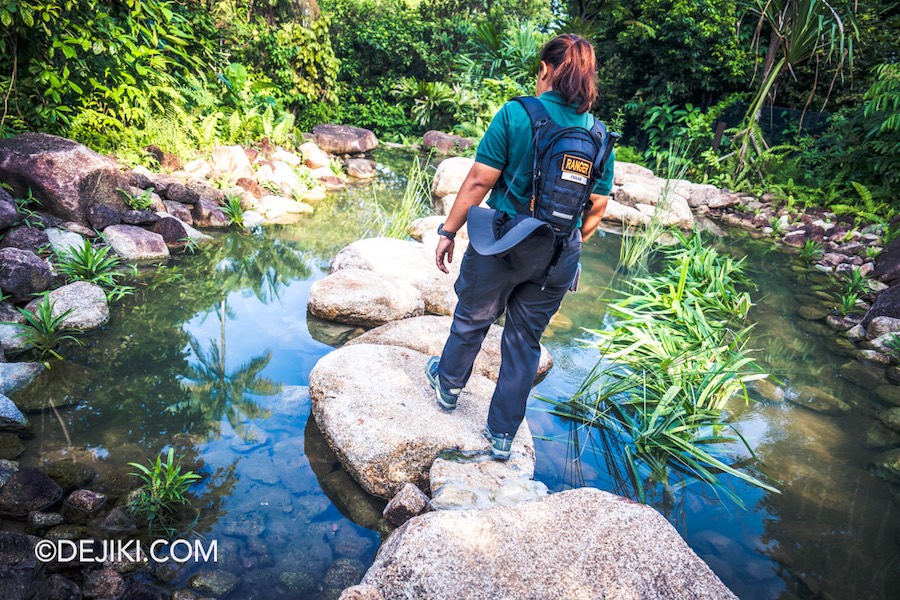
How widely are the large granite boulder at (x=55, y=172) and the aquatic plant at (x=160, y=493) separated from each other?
10.2ft

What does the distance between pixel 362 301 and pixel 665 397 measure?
2087 millimetres

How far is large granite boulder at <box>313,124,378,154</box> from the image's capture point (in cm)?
988

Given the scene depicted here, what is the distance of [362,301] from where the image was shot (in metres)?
3.82

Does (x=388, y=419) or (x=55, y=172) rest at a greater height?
(x=55, y=172)

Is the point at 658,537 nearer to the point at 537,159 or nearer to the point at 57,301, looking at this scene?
the point at 537,159

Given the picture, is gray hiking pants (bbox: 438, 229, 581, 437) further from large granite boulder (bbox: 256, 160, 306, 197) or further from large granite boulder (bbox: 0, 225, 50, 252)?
large granite boulder (bbox: 256, 160, 306, 197)

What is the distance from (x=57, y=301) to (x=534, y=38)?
1270cm

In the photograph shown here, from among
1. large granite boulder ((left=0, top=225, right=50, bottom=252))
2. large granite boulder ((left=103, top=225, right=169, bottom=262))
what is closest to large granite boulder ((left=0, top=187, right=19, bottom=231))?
large granite boulder ((left=0, top=225, right=50, bottom=252))

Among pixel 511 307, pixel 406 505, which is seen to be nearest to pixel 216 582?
pixel 406 505

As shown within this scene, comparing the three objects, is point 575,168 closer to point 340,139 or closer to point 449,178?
point 449,178

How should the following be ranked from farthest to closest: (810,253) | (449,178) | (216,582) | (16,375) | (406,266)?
1. (449,178)
2. (810,253)
3. (406,266)
4. (16,375)
5. (216,582)

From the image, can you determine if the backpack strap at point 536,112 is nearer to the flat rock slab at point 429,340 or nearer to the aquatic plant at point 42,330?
the flat rock slab at point 429,340

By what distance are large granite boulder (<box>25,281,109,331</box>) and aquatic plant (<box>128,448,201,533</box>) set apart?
5.16ft

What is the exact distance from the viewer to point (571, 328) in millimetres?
4387
